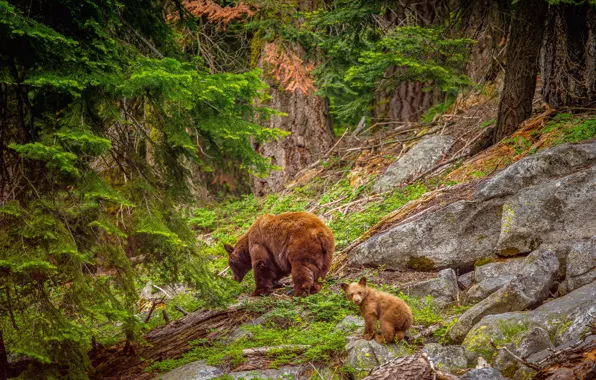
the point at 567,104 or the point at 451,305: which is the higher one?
the point at 567,104

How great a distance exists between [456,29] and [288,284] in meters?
5.80

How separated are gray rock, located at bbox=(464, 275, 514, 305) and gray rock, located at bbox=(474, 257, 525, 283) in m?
0.18

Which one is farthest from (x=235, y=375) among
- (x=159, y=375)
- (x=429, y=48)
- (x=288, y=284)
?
(x=429, y=48)

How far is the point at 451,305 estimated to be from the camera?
7.05 m

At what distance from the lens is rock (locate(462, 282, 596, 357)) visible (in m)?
5.16

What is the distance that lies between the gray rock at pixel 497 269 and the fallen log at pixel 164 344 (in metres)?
2.78

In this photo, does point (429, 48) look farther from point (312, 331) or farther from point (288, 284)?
point (312, 331)

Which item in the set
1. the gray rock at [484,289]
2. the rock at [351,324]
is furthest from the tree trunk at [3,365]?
the gray rock at [484,289]

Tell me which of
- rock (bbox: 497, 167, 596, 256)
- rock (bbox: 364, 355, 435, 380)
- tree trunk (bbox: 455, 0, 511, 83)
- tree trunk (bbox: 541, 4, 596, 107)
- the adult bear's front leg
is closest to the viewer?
rock (bbox: 364, 355, 435, 380)

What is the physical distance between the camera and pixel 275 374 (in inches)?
239

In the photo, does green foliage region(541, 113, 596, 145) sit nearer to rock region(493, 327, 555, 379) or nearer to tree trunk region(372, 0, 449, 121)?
rock region(493, 327, 555, 379)

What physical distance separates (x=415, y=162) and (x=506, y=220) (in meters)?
3.98

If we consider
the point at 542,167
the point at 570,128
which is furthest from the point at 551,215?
the point at 570,128

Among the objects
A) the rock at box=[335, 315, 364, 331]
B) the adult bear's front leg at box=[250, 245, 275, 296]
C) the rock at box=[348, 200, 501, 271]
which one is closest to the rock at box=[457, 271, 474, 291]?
the rock at box=[348, 200, 501, 271]
